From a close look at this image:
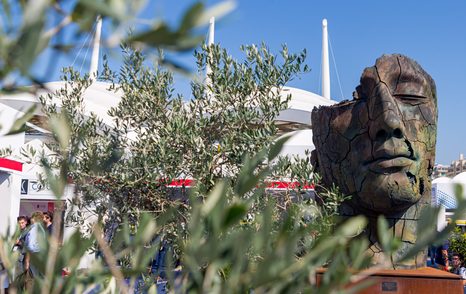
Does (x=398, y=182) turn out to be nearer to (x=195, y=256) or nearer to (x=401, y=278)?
(x=401, y=278)

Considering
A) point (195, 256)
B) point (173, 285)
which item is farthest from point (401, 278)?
point (195, 256)

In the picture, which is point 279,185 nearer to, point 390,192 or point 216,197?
point 390,192

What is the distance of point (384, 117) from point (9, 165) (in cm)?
921

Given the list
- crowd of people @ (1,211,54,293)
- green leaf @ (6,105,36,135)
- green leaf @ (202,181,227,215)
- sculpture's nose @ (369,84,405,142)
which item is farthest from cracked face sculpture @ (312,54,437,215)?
green leaf @ (202,181,227,215)

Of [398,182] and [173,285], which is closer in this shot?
[173,285]

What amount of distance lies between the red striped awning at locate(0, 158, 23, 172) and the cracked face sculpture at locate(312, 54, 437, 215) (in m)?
7.92

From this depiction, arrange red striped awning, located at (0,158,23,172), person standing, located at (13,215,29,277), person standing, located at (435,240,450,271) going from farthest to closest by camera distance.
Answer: red striped awning, located at (0,158,23,172) → person standing, located at (435,240,450,271) → person standing, located at (13,215,29,277)

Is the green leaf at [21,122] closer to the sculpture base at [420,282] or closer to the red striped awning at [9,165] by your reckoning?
the sculpture base at [420,282]

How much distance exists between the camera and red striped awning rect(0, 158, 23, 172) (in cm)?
1228

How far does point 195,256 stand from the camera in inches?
39.9

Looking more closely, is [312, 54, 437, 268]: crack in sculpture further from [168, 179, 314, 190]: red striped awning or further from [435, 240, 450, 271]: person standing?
[435, 240, 450, 271]: person standing

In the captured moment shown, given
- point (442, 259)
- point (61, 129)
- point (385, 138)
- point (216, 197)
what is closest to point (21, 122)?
point (61, 129)

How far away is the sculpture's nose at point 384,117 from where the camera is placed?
665cm

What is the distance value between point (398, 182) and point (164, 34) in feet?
20.6
